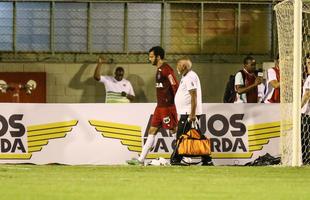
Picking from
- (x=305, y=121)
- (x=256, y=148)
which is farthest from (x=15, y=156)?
(x=305, y=121)

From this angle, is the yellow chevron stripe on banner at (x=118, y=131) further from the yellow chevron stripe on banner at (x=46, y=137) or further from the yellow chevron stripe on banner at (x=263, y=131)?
the yellow chevron stripe on banner at (x=263, y=131)

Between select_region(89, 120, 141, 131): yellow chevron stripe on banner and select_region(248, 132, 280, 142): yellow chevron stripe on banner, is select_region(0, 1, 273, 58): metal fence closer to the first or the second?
select_region(89, 120, 141, 131): yellow chevron stripe on banner

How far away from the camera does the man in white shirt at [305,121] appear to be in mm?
17094

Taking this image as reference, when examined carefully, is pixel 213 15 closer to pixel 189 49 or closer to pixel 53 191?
pixel 189 49

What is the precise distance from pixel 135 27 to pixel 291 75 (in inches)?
269

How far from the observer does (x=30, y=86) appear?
21656 mm

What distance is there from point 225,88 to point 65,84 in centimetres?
390

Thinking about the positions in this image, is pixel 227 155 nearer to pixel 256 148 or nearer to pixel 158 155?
pixel 256 148

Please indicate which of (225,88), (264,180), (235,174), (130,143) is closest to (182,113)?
(130,143)

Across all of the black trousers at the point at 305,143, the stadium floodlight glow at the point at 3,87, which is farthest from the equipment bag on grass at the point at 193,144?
the stadium floodlight glow at the point at 3,87

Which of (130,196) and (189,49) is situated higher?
(189,49)

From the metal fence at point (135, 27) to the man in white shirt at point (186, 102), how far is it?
19.4 feet

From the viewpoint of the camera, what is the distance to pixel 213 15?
2336 centimetres

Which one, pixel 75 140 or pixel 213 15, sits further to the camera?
pixel 213 15
